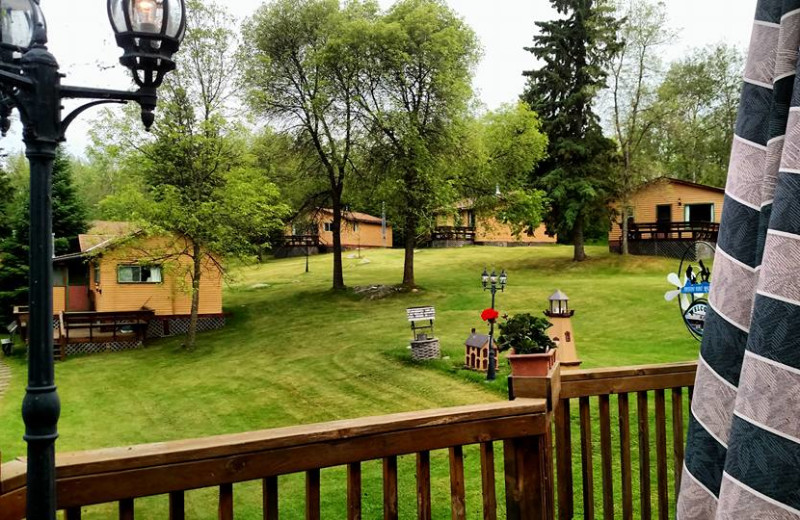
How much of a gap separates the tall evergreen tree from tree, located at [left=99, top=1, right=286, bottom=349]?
11.5 metres

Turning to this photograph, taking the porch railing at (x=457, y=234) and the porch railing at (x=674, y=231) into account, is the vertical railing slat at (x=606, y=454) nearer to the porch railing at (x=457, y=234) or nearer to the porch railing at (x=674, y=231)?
the porch railing at (x=674, y=231)

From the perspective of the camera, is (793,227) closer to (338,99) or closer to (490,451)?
(490,451)

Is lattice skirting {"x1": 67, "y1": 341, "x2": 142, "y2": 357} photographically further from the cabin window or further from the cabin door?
the cabin door

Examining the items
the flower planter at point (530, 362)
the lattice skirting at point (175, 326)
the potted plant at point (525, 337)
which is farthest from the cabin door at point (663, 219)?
the flower planter at point (530, 362)

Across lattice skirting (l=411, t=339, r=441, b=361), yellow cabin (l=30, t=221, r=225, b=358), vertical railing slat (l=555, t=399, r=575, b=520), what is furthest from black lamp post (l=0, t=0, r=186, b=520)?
yellow cabin (l=30, t=221, r=225, b=358)

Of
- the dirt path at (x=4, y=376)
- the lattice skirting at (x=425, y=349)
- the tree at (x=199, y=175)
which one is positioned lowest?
the dirt path at (x=4, y=376)

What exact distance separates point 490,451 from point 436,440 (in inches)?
9.8

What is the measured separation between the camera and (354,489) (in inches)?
68.2

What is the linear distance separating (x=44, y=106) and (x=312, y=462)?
71.1 inches

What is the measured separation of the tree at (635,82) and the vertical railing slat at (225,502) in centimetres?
2358

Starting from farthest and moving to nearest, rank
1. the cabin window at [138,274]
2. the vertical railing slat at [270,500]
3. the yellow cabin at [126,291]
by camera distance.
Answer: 1. the cabin window at [138,274]
2. the yellow cabin at [126,291]
3. the vertical railing slat at [270,500]

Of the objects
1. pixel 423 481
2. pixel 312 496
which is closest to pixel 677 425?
pixel 423 481

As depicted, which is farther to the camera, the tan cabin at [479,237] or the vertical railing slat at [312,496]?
the tan cabin at [479,237]

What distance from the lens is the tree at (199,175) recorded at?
17.7 metres
